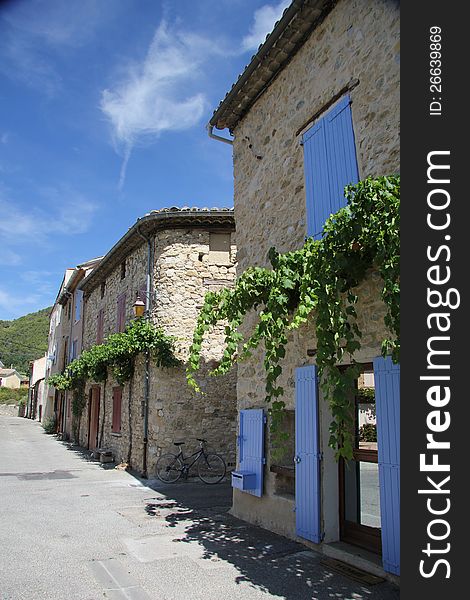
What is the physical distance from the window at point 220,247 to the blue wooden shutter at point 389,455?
750 centimetres

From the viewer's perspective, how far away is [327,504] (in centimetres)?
539

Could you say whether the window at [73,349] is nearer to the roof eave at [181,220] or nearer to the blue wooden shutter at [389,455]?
the roof eave at [181,220]

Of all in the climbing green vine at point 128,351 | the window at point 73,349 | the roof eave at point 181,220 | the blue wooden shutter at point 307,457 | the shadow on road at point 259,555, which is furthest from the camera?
the window at point 73,349

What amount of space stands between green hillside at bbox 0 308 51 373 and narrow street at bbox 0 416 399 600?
232ft

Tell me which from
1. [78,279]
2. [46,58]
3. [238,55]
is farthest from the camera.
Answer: [78,279]

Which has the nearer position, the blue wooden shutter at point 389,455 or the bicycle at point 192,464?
the blue wooden shutter at point 389,455

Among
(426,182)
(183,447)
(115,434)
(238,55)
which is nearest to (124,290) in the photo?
(115,434)

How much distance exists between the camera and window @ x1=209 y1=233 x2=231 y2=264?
1181cm

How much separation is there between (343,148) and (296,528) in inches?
168

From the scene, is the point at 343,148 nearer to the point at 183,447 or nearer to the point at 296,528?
the point at 296,528

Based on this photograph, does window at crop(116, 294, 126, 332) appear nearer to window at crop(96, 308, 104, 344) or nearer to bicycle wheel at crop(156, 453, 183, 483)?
window at crop(96, 308, 104, 344)

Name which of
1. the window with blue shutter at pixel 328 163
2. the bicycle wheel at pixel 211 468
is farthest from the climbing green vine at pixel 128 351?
the window with blue shutter at pixel 328 163

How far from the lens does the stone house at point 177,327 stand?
1099cm

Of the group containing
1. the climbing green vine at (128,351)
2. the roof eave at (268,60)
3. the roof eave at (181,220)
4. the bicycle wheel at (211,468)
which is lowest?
the bicycle wheel at (211,468)
